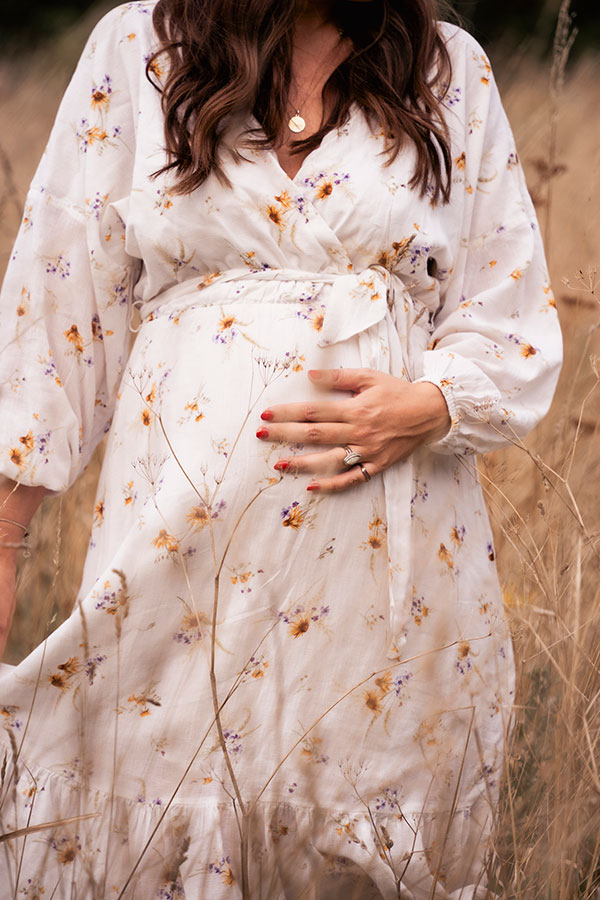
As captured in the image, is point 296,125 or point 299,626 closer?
point 299,626

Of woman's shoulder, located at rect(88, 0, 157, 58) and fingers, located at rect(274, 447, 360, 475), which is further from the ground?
woman's shoulder, located at rect(88, 0, 157, 58)

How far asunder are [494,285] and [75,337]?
60 cm

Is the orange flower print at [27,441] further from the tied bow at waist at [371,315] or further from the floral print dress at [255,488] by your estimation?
the tied bow at waist at [371,315]

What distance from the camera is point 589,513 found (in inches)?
66.7

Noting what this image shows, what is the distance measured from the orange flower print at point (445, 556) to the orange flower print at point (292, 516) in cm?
20

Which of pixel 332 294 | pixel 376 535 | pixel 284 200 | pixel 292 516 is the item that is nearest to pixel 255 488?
pixel 292 516

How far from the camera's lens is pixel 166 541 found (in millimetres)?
1137

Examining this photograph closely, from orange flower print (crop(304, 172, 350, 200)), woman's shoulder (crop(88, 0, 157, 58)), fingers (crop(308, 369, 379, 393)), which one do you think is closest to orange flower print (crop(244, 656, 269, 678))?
fingers (crop(308, 369, 379, 393))

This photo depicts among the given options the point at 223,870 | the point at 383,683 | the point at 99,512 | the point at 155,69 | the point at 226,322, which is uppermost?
the point at 155,69

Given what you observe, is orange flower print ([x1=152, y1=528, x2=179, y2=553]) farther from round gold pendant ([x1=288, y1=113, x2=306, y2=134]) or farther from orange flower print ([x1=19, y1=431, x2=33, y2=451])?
round gold pendant ([x1=288, y1=113, x2=306, y2=134])

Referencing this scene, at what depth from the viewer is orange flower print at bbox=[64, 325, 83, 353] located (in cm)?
130

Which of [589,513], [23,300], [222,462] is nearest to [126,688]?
[222,462]

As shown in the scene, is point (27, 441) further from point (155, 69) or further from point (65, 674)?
point (155, 69)

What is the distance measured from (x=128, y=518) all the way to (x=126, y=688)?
216 mm
